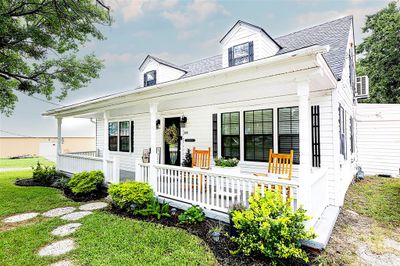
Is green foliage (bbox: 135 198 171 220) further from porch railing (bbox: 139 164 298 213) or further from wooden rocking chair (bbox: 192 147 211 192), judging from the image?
wooden rocking chair (bbox: 192 147 211 192)

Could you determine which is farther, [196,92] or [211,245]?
[196,92]

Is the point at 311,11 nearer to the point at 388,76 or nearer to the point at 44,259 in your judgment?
the point at 388,76

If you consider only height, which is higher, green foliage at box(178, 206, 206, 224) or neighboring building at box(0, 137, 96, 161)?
neighboring building at box(0, 137, 96, 161)

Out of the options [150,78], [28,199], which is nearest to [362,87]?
[150,78]

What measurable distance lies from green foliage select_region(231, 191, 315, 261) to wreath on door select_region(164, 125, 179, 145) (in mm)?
4895

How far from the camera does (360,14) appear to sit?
14.9m

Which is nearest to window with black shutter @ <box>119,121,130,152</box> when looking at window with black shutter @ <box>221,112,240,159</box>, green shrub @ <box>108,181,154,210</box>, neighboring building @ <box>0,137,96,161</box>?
green shrub @ <box>108,181,154,210</box>

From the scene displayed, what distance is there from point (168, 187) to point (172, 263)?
2354mm

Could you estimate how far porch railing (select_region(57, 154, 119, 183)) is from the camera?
21.8 feet

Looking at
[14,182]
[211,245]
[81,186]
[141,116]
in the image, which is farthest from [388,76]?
[14,182]

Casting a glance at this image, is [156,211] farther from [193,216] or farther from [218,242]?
[218,242]

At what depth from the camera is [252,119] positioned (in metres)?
6.11

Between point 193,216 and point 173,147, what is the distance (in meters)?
4.23

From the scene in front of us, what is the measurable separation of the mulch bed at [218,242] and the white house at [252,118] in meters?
0.33
